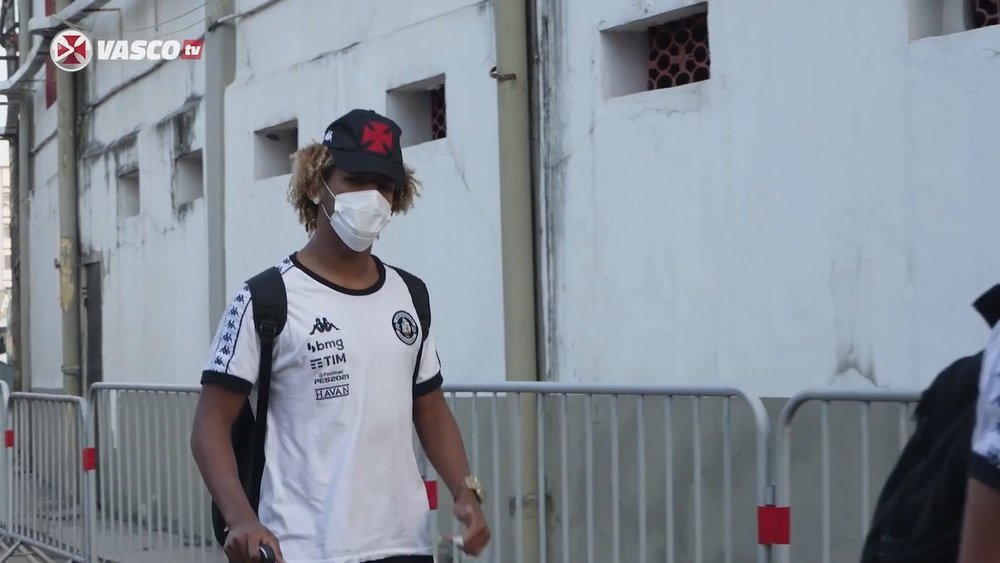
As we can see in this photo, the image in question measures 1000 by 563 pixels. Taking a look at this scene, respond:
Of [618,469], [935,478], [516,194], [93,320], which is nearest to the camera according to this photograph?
[935,478]

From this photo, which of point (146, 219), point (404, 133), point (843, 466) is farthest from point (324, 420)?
point (146, 219)

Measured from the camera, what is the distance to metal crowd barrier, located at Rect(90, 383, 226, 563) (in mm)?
7484

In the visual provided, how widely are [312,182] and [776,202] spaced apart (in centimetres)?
322

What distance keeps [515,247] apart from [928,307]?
253 centimetres

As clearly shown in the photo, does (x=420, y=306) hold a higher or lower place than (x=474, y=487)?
higher

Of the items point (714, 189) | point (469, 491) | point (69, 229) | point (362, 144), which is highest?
point (69, 229)

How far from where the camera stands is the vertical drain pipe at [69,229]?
1545 cm

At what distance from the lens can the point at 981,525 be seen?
6.05ft

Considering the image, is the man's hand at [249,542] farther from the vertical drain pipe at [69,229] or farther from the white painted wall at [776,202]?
the vertical drain pipe at [69,229]

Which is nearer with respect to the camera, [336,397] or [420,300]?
[336,397]

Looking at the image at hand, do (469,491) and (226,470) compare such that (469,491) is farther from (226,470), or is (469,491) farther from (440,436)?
(226,470)

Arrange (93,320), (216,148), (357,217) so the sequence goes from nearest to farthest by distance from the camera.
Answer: (357,217), (216,148), (93,320)

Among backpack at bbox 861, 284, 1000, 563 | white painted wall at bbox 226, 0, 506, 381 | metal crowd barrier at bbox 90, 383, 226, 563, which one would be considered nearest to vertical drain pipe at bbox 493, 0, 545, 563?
white painted wall at bbox 226, 0, 506, 381

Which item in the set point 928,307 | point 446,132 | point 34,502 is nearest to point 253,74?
point 446,132
